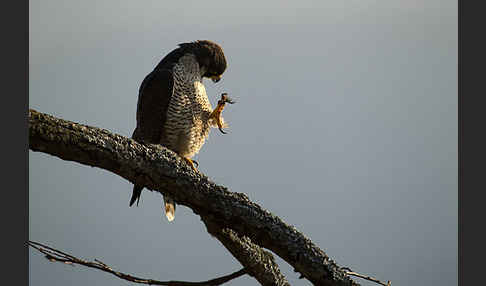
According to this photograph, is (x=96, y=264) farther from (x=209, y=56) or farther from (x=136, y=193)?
(x=209, y=56)

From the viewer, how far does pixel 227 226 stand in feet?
5.95

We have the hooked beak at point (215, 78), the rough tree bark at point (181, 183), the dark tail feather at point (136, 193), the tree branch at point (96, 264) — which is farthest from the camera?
the hooked beak at point (215, 78)

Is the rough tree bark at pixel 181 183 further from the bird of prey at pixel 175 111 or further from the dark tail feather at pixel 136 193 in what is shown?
the bird of prey at pixel 175 111

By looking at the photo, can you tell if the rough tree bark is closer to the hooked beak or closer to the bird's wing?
the bird's wing

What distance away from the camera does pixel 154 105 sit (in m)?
2.97

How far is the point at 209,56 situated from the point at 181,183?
165 centimetres

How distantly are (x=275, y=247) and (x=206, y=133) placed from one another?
1370mm

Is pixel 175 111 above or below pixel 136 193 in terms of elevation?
above

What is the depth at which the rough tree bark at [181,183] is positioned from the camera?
152cm

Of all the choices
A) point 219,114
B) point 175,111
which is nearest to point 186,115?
point 175,111

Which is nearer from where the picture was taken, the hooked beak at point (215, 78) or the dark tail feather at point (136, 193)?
the dark tail feather at point (136, 193)

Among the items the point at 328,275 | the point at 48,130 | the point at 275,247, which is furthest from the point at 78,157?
the point at 328,275

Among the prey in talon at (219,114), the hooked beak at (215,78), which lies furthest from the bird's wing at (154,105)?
the hooked beak at (215,78)

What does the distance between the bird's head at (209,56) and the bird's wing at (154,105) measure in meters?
0.29
